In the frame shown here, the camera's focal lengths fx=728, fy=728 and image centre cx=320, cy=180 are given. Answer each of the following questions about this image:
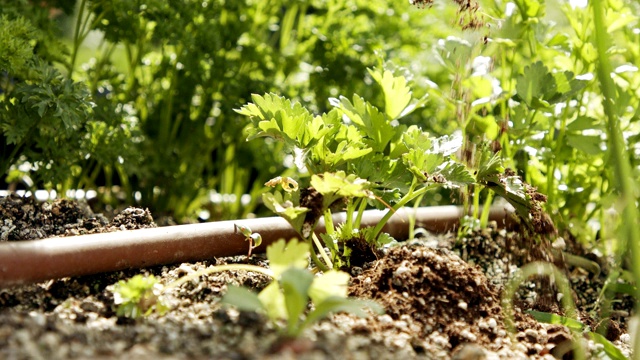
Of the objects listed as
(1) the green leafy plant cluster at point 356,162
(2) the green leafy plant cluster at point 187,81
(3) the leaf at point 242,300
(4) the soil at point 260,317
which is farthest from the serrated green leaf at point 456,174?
(2) the green leafy plant cluster at point 187,81

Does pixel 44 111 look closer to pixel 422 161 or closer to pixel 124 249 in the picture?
pixel 124 249

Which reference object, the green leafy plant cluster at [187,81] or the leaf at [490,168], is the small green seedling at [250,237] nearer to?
the leaf at [490,168]

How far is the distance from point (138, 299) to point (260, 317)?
21 centimetres

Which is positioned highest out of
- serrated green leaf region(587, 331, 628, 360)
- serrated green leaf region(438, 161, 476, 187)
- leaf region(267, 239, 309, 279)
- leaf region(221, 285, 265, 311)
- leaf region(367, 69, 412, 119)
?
leaf region(367, 69, 412, 119)

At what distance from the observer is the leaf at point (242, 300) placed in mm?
998

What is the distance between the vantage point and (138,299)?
1136mm

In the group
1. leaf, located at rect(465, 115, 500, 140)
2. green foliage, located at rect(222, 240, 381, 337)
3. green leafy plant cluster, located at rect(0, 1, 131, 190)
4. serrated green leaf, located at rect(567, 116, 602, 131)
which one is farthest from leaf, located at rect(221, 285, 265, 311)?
serrated green leaf, located at rect(567, 116, 602, 131)

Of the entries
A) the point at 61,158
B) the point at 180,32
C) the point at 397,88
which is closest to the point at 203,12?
the point at 180,32

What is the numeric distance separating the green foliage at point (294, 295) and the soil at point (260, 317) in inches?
1.2

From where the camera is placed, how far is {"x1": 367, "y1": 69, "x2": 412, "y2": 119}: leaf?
1.49 meters

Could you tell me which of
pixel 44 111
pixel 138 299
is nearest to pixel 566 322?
pixel 138 299

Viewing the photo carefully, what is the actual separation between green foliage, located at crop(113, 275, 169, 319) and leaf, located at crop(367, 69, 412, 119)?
2.06 ft

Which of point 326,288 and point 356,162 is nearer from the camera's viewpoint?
point 326,288

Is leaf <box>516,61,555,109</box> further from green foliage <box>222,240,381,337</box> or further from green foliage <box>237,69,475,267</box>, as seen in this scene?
green foliage <box>222,240,381,337</box>
